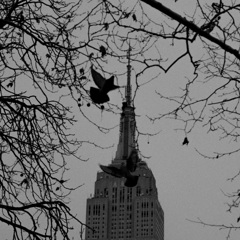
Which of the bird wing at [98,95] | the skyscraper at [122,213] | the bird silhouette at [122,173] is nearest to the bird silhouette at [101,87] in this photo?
the bird wing at [98,95]

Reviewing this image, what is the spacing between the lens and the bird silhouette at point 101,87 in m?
2.55

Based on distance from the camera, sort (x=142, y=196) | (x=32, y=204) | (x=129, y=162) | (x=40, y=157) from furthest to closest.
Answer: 1. (x=142, y=196)
2. (x=40, y=157)
3. (x=32, y=204)
4. (x=129, y=162)

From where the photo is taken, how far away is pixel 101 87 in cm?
256

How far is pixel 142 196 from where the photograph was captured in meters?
127

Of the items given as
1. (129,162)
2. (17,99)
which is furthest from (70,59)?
(129,162)

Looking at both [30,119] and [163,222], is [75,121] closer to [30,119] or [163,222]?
[30,119]

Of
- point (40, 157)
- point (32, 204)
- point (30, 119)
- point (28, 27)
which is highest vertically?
point (28, 27)

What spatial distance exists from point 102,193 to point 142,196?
33.4ft

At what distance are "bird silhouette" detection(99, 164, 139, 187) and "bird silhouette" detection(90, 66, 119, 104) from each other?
331mm

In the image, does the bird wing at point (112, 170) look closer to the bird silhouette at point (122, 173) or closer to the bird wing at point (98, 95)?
the bird silhouette at point (122, 173)

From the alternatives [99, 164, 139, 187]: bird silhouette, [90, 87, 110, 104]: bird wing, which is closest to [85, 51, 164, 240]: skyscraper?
[99, 164, 139, 187]: bird silhouette

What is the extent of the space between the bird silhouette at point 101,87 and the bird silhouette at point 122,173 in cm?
33

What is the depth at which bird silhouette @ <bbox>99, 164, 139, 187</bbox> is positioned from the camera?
273cm

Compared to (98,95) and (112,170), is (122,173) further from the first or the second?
(98,95)
